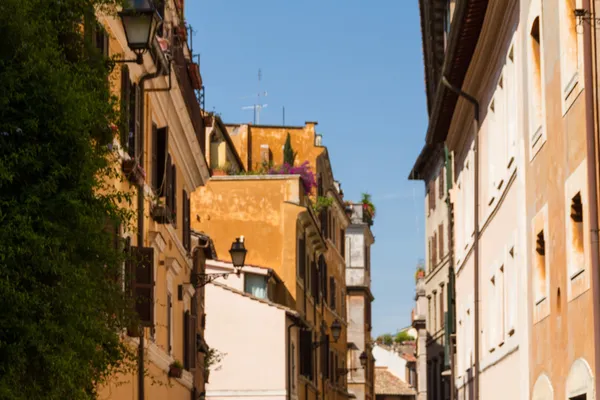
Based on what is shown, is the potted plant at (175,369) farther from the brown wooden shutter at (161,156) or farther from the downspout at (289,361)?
the downspout at (289,361)

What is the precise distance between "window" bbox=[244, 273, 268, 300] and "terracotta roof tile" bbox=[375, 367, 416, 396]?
2349 inches

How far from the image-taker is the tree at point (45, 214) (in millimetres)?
10883

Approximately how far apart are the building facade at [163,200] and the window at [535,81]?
4.73 m

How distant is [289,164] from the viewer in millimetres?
55375

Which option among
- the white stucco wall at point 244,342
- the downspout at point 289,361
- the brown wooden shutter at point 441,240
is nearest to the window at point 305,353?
the downspout at point 289,361

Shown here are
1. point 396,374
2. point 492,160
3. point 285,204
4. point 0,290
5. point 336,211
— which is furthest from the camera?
point 396,374

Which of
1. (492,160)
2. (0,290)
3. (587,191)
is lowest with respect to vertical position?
(0,290)

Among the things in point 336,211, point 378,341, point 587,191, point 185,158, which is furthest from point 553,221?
point 378,341

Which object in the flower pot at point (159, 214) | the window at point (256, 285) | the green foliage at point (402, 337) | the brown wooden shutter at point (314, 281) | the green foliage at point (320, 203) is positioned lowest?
the flower pot at point (159, 214)

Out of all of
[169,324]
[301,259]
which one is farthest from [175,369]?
[301,259]

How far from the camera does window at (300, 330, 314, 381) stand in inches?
1871

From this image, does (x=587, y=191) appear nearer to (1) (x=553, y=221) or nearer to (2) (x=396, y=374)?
(1) (x=553, y=221)

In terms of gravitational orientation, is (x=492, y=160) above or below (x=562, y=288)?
above

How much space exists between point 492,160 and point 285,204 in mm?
25030
